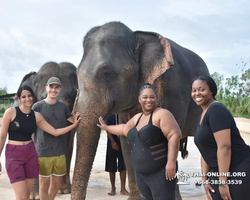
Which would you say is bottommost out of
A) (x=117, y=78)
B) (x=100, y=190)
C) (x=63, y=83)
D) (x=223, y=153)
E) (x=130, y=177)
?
(x=100, y=190)

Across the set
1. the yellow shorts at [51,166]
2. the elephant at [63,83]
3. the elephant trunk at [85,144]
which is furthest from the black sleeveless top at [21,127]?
the elephant at [63,83]

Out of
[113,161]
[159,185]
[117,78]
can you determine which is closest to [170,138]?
[159,185]

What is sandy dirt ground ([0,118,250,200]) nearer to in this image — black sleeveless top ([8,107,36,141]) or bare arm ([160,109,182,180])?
black sleeveless top ([8,107,36,141])

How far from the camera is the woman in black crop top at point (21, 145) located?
3895mm

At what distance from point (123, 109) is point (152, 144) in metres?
1.59

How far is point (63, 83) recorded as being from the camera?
611 cm

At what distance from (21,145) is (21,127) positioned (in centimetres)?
20

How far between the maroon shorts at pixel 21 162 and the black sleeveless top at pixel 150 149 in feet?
4.80

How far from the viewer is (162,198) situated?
3064 millimetres

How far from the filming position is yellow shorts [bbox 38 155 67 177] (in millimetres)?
4254

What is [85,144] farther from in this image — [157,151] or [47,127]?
[157,151]

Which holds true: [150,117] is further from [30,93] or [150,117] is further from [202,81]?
[30,93]

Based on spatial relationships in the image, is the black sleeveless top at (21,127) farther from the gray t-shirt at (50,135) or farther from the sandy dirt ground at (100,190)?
the sandy dirt ground at (100,190)

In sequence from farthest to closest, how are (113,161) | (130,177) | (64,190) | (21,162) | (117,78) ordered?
1. (113,161)
2. (64,190)
3. (130,177)
4. (117,78)
5. (21,162)
